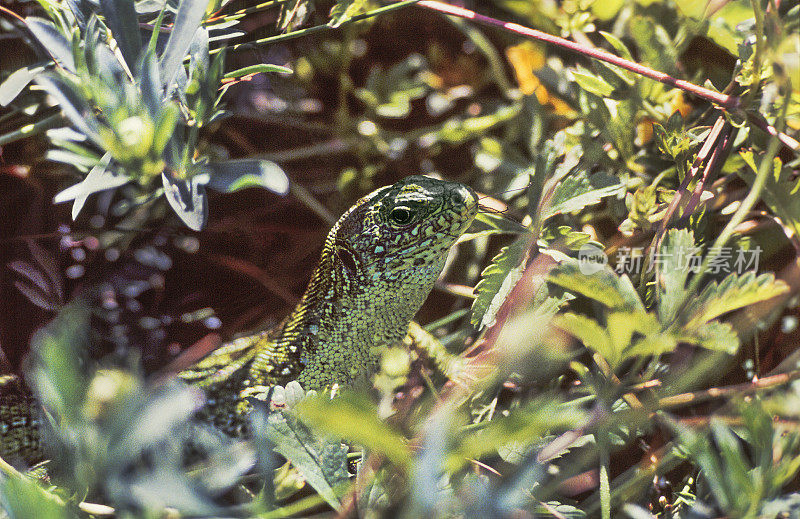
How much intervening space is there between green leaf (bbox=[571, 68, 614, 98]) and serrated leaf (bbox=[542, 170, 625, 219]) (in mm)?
177

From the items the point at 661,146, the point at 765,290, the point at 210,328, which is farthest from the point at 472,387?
the point at 210,328

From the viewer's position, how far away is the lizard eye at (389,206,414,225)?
1.17 m

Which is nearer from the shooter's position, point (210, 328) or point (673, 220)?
point (673, 220)

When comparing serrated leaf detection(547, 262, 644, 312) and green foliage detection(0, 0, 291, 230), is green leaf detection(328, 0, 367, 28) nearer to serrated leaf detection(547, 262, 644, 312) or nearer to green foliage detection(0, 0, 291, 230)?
green foliage detection(0, 0, 291, 230)

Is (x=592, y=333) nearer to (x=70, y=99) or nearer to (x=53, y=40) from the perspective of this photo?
(x=70, y=99)

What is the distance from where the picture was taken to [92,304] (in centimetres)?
146

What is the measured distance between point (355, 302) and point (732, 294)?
2.41 feet


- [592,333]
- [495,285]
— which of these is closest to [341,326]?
[495,285]

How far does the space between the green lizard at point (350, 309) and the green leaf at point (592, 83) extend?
29cm

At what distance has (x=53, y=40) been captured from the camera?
3.01ft

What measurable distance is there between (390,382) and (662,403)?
0.48 meters

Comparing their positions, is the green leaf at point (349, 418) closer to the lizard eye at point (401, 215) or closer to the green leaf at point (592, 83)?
the lizard eye at point (401, 215)

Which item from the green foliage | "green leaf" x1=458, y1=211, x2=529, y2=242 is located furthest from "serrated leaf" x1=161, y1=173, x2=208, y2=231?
"green leaf" x1=458, y1=211, x2=529, y2=242

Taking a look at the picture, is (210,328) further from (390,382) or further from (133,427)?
(133,427)
